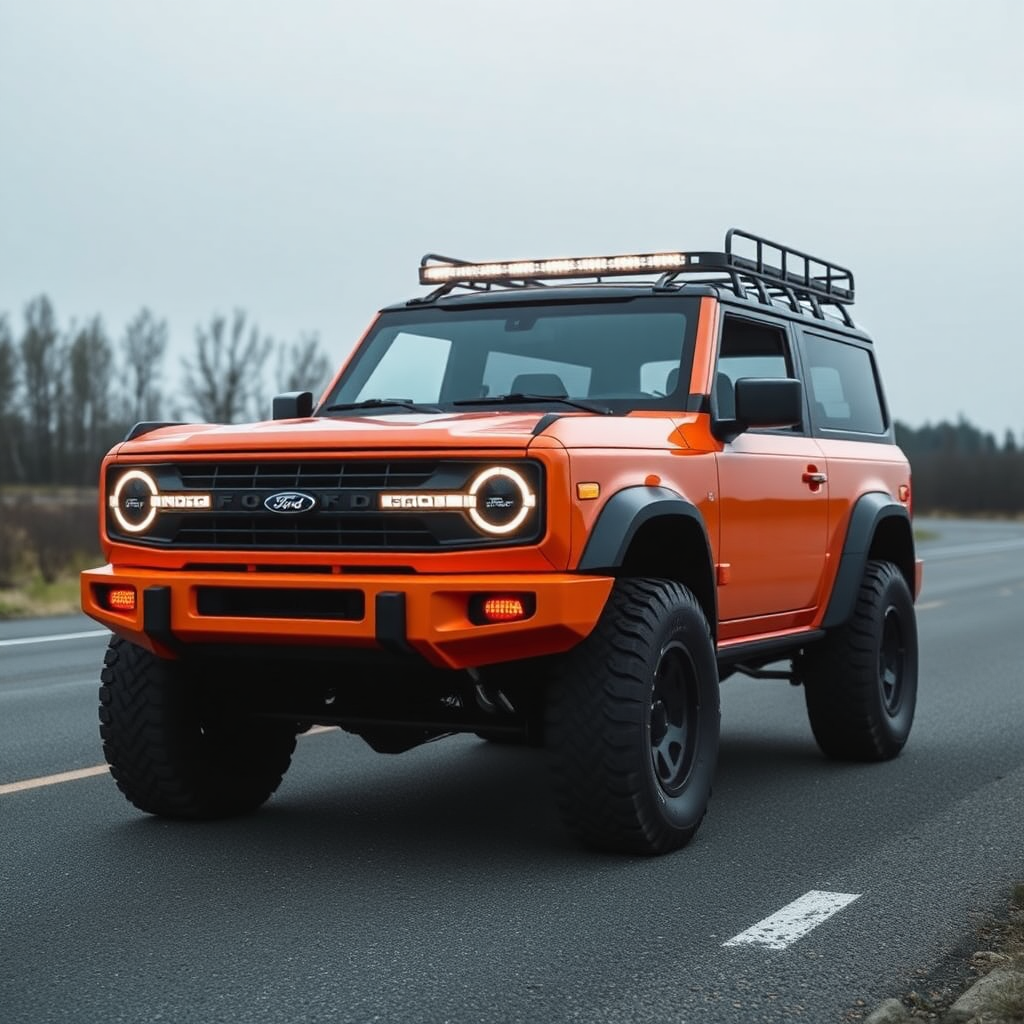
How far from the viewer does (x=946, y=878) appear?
5.48 metres

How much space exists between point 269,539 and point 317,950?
156cm

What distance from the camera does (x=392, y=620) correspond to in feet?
17.1

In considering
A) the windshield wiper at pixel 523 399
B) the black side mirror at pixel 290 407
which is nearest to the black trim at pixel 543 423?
the windshield wiper at pixel 523 399

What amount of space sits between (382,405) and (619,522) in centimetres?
162

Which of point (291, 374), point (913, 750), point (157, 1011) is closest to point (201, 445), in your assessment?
point (157, 1011)

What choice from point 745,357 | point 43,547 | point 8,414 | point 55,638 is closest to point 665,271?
point 745,357

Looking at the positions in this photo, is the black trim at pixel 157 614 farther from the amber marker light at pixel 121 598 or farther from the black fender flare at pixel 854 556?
the black fender flare at pixel 854 556

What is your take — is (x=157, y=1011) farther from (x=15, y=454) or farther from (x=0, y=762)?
(x=15, y=454)

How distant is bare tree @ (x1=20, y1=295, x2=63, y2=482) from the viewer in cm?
9400

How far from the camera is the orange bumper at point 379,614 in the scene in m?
5.24

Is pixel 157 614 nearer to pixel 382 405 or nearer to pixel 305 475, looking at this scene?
pixel 305 475

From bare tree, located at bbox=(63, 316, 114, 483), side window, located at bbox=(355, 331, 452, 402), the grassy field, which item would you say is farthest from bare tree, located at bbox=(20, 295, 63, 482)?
side window, located at bbox=(355, 331, 452, 402)

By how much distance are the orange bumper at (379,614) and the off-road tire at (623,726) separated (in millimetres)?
169

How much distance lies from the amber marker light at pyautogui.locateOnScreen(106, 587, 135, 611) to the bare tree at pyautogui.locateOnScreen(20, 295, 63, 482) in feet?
298
